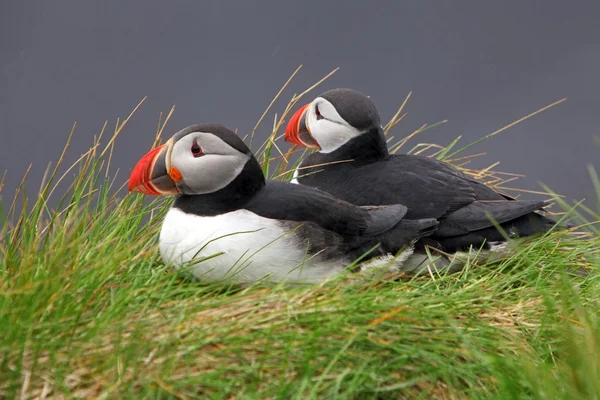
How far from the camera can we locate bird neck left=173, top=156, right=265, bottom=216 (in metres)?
3.97

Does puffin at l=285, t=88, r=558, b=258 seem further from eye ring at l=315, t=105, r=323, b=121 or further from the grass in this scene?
the grass

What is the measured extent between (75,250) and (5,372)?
2.99 feet

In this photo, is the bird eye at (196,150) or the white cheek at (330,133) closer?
the bird eye at (196,150)

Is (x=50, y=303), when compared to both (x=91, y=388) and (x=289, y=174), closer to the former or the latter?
(x=91, y=388)

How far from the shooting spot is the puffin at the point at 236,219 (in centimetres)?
386

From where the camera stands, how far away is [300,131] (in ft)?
16.5

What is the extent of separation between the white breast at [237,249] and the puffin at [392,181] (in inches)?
31.4

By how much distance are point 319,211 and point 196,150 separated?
66 cm

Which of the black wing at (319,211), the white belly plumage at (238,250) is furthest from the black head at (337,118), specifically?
→ the white belly plumage at (238,250)

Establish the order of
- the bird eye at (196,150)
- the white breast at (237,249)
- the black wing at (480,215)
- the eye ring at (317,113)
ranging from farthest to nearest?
1. the eye ring at (317,113)
2. the black wing at (480,215)
3. the bird eye at (196,150)
4. the white breast at (237,249)

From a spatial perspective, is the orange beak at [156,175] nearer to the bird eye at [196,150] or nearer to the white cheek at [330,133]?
the bird eye at [196,150]

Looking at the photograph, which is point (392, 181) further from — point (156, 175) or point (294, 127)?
point (156, 175)

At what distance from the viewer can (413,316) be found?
330 centimetres

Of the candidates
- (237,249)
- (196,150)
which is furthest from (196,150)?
(237,249)
